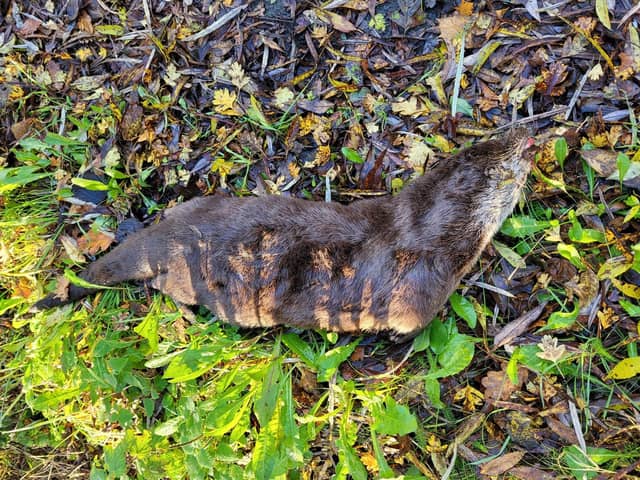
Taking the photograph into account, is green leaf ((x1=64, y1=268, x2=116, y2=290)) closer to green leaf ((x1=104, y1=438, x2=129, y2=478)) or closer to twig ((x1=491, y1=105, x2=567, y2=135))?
green leaf ((x1=104, y1=438, x2=129, y2=478))

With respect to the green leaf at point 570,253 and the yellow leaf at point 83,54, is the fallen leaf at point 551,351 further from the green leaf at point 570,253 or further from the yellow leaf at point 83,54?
the yellow leaf at point 83,54

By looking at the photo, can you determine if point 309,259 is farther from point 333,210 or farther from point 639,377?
point 639,377

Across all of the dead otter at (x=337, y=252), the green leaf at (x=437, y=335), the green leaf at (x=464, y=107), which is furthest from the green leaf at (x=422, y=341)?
the green leaf at (x=464, y=107)

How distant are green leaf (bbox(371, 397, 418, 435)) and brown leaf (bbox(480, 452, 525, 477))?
0.62 metres

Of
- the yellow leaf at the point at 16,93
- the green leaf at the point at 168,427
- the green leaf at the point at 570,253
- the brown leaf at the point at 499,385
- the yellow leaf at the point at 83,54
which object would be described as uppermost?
the yellow leaf at the point at 83,54

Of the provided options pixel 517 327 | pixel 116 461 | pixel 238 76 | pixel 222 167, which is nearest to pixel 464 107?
pixel 517 327

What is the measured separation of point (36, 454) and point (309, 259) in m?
2.65

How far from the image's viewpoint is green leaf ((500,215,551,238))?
2906mm

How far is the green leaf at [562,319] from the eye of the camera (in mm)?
2814

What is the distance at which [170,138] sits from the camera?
3.42 metres

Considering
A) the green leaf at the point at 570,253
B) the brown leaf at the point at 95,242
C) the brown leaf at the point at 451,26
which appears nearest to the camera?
the green leaf at the point at 570,253

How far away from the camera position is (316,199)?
10.7 feet

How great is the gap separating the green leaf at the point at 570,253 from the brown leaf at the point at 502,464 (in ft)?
3.90

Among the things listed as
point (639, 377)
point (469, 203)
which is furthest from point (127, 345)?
point (639, 377)
